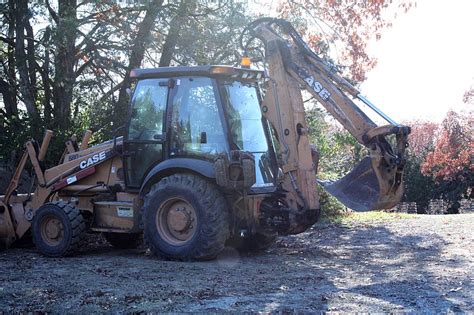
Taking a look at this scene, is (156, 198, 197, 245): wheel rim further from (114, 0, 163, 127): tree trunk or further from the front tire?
(114, 0, 163, 127): tree trunk

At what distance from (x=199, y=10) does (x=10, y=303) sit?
947 cm

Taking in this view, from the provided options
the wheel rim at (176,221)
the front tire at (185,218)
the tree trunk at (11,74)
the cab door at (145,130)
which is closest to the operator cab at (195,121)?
the cab door at (145,130)

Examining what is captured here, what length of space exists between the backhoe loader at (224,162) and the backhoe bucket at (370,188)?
0.01 metres

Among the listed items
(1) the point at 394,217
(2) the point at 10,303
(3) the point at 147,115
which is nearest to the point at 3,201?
(3) the point at 147,115

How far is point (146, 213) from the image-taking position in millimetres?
8594

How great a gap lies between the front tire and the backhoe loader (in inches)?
0.5

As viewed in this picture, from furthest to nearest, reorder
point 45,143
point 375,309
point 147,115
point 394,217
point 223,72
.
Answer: point 394,217, point 45,143, point 147,115, point 223,72, point 375,309

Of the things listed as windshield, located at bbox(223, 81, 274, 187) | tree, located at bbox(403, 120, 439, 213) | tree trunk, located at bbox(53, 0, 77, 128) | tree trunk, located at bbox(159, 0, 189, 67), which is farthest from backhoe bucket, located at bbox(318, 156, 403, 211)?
tree, located at bbox(403, 120, 439, 213)

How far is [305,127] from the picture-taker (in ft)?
29.3

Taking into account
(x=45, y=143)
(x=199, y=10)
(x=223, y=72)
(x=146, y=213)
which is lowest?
(x=146, y=213)

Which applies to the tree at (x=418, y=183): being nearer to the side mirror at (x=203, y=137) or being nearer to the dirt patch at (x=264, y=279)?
the dirt patch at (x=264, y=279)

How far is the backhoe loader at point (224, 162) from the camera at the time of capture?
26.9 feet

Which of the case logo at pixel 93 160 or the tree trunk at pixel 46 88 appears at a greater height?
the tree trunk at pixel 46 88

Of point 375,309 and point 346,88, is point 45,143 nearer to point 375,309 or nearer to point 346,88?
point 346,88
